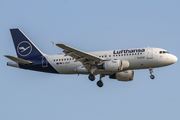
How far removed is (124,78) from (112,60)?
16.8 ft

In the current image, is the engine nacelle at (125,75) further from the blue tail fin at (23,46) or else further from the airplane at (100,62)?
the blue tail fin at (23,46)

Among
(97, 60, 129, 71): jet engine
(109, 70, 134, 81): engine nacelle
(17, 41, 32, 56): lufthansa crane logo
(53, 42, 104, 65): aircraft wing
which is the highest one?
(17, 41, 32, 56): lufthansa crane logo

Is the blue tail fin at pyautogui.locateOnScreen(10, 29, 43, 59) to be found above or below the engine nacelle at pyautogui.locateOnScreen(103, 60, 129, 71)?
above

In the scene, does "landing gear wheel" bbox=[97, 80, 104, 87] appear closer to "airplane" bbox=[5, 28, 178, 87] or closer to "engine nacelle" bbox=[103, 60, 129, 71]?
"airplane" bbox=[5, 28, 178, 87]

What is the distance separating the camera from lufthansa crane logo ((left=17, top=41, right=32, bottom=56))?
172 feet

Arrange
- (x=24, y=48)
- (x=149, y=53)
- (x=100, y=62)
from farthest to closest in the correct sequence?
(x=24, y=48), (x=100, y=62), (x=149, y=53)

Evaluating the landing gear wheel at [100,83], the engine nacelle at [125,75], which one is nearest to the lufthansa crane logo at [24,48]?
the landing gear wheel at [100,83]

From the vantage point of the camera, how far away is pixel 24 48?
5278 cm

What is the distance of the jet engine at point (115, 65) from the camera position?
1769 inches

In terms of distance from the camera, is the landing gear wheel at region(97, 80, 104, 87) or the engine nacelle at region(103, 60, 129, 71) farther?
the landing gear wheel at region(97, 80, 104, 87)

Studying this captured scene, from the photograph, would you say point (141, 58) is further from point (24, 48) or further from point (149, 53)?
point (24, 48)

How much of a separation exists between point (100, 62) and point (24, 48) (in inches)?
507

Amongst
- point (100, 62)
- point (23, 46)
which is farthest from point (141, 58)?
point (23, 46)

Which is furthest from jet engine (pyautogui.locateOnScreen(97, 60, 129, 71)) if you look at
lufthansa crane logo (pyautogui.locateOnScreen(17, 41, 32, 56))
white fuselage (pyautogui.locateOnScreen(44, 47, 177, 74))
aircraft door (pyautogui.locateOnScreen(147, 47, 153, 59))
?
lufthansa crane logo (pyautogui.locateOnScreen(17, 41, 32, 56))
